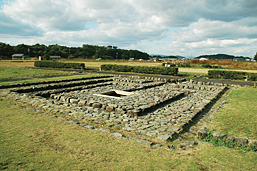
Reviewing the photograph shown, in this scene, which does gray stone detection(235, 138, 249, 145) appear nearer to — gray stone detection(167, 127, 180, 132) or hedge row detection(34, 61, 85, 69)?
gray stone detection(167, 127, 180, 132)

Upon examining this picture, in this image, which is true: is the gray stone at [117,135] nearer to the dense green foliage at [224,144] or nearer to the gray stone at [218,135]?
the dense green foliage at [224,144]

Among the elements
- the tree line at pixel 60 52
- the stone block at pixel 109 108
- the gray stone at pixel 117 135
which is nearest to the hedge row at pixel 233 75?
the stone block at pixel 109 108

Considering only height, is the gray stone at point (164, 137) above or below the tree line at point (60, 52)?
below

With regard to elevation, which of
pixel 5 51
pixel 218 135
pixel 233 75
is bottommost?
pixel 218 135

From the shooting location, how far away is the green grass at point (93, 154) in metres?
3.60

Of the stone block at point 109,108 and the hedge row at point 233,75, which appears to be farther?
the hedge row at point 233,75

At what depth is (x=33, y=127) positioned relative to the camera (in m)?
5.54

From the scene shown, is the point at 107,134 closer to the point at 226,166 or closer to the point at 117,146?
the point at 117,146

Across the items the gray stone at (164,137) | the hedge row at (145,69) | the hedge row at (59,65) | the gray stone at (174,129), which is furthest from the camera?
the hedge row at (59,65)

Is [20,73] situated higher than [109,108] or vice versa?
[20,73]

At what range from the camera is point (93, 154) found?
402cm

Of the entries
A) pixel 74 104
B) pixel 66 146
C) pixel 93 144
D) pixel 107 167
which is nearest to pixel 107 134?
pixel 93 144

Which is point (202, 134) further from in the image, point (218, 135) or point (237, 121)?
point (237, 121)

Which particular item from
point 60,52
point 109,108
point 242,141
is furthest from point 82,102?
point 60,52
